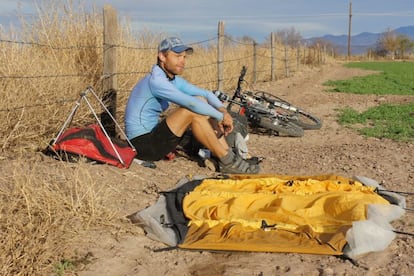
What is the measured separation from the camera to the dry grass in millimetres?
3154

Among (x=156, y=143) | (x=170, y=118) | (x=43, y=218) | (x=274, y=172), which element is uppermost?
(x=170, y=118)

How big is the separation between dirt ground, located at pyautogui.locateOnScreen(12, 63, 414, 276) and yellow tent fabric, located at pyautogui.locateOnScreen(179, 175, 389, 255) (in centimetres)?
9

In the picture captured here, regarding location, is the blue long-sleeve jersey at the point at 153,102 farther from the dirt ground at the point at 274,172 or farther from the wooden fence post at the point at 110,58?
the wooden fence post at the point at 110,58

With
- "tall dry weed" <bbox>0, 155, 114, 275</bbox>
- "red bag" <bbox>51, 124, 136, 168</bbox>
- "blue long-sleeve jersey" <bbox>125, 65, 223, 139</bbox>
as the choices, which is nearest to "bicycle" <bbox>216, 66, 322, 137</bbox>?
"blue long-sleeve jersey" <bbox>125, 65, 223, 139</bbox>

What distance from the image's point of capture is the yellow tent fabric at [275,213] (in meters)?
3.46

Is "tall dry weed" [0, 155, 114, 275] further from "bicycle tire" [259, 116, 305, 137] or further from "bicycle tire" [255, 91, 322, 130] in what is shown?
"bicycle tire" [255, 91, 322, 130]

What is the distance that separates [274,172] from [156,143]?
4.46 ft

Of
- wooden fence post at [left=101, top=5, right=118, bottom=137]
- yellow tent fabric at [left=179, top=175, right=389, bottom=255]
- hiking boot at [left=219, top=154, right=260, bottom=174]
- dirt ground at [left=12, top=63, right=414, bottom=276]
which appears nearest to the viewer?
dirt ground at [left=12, top=63, right=414, bottom=276]

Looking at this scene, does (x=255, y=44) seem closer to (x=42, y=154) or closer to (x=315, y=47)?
(x=42, y=154)

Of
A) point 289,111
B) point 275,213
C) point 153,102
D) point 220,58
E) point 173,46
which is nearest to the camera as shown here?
point 275,213

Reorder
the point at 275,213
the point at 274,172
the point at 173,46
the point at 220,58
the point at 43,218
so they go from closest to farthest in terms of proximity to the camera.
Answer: the point at 43,218, the point at 275,213, the point at 173,46, the point at 274,172, the point at 220,58

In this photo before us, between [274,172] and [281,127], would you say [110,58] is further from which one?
[281,127]

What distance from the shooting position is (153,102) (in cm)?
537

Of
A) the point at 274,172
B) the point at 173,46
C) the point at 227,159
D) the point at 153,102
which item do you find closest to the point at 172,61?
the point at 173,46
